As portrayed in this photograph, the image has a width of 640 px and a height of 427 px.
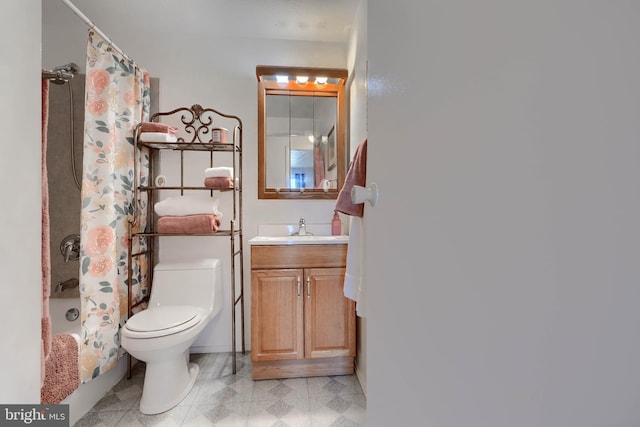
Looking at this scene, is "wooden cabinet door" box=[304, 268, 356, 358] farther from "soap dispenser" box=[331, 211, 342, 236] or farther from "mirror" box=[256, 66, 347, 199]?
"mirror" box=[256, 66, 347, 199]

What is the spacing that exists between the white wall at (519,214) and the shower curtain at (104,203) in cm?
171

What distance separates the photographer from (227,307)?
6.68 feet

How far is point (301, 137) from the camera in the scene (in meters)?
2.12

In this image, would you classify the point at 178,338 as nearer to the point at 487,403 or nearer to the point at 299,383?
the point at 299,383

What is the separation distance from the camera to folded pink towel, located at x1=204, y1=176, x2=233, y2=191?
69.3 inches

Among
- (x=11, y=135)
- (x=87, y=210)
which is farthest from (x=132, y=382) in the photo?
(x=11, y=135)

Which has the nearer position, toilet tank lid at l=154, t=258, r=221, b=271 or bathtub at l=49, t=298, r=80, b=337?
bathtub at l=49, t=298, r=80, b=337

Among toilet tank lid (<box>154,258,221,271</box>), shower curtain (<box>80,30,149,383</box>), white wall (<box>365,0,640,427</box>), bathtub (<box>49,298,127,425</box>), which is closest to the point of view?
white wall (<box>365,0,640,427</box>)

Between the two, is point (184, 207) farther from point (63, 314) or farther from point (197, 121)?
point (63, 314)

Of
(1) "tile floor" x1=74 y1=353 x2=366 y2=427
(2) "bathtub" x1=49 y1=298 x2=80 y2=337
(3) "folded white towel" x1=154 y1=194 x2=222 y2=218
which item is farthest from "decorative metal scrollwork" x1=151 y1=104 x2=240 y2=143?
(1) "tile floor" x1=74 y1=353 x2=366 y2=427

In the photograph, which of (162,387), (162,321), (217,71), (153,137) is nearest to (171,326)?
(162,321)

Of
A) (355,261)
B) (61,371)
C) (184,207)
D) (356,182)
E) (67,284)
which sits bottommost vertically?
(61,371)

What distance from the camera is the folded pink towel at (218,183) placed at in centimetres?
176

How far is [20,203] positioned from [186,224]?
91cm
